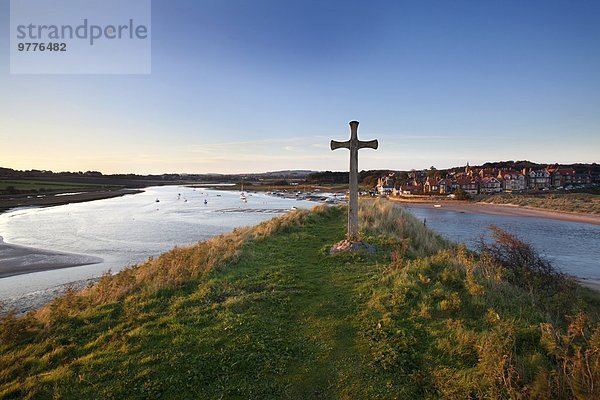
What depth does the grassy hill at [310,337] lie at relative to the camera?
147 inches

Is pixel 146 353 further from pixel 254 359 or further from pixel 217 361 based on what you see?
pixel 254 359

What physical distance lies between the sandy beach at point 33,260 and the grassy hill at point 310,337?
9.71 meters

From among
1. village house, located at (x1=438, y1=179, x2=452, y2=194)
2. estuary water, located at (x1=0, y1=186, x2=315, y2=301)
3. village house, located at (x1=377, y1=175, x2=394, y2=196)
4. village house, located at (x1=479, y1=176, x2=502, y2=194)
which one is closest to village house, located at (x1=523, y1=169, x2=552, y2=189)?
village house, located at (x1=479, y1=176, x2=502, y2=194)

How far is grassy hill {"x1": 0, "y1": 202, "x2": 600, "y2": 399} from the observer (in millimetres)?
3730

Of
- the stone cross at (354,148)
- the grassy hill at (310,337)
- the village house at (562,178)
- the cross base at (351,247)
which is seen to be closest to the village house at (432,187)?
the village house at (562,178)

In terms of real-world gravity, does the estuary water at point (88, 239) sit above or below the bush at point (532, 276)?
A: below

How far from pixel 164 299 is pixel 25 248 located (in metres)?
18.7

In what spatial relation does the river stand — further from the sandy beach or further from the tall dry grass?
the tall dry grass

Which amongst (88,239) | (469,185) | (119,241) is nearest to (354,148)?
(119,241)

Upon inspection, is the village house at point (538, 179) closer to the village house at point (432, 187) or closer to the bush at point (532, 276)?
the village house at point (432, 187)

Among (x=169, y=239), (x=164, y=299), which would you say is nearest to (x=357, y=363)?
(x=164, y=299)

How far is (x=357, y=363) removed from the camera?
423 centimetres

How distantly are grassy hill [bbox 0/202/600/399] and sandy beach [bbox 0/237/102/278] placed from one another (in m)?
9.71

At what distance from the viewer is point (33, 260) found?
16.4m
